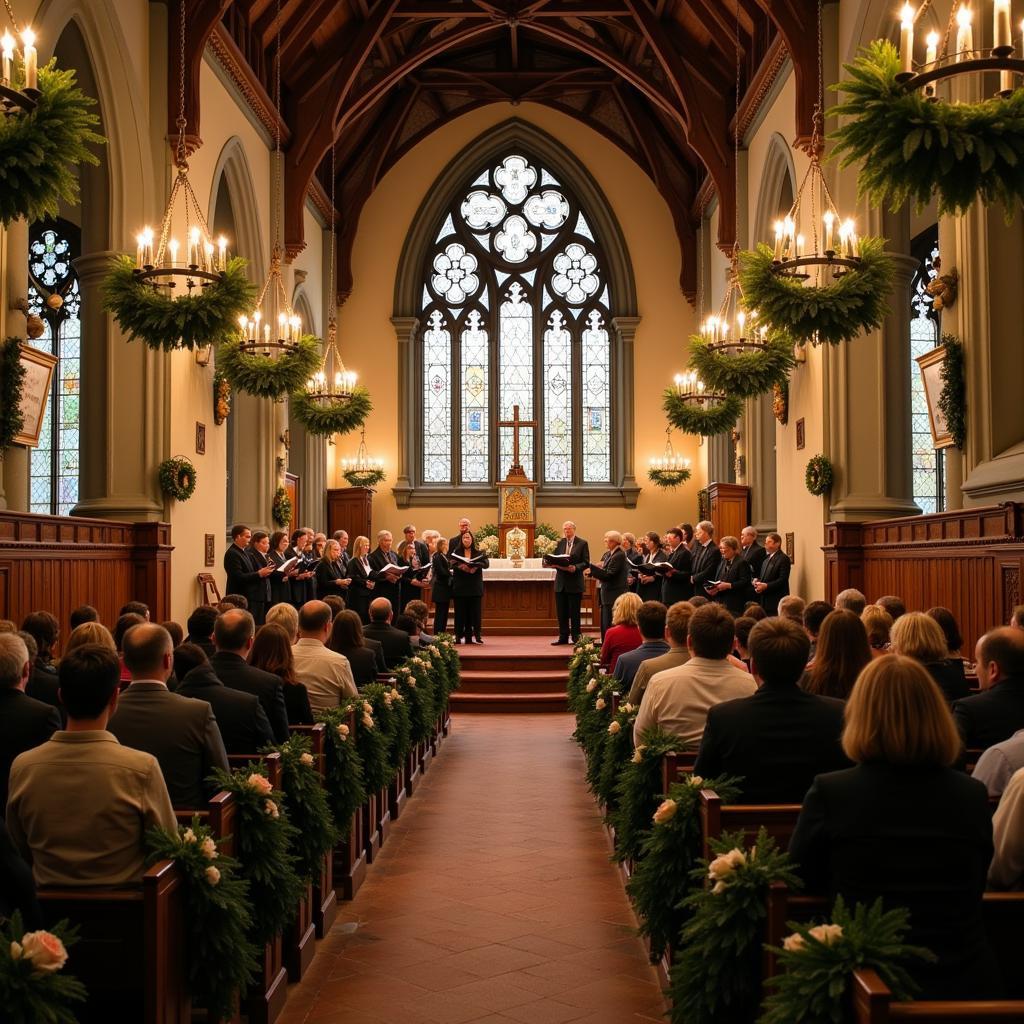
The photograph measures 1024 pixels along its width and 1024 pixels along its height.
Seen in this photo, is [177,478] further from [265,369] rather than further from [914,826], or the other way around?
[914,826]

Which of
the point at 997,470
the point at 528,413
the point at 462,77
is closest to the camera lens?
the point at 997,470

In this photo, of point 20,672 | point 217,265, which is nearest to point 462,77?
point 217,265

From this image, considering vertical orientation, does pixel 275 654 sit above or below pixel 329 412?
below

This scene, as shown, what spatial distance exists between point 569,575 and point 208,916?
10.9m

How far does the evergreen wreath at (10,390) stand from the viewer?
8141mm

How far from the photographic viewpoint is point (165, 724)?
374 centimetres

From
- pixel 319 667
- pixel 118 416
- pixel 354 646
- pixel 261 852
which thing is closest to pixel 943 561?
pixel 354 646

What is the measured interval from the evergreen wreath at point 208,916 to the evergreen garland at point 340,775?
1895 mm

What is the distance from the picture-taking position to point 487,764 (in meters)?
9.16

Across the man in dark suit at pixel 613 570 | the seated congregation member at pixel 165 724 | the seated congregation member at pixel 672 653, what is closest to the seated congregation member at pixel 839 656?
the seated congregation member at pixel 672 653

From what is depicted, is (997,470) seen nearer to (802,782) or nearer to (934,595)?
(934,595)

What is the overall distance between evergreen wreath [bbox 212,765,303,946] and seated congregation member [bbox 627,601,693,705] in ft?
7.19

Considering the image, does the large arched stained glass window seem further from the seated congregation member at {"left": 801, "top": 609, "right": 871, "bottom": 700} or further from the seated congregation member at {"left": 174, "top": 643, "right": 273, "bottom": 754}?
the seated congregation member at {"left": 801, "top": 609, "right": 871, "bottom": 700}

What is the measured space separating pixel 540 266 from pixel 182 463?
1065 centimetres
